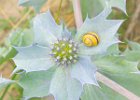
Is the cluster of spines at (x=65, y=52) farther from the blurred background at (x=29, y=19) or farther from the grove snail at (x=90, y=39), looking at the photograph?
the blurred background at (x=29, y=19)

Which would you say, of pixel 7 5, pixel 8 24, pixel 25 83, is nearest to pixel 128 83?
pixel 25 83

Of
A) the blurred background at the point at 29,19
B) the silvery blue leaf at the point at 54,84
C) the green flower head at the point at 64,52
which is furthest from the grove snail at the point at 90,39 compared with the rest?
the blurred background at the point at 29,19

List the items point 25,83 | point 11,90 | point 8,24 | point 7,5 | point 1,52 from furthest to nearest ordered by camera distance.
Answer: point 7,5 → point 8,24 → point 11,90 → point 1,52 → point 25,83

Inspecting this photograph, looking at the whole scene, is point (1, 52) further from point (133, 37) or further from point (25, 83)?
point (133, 37)

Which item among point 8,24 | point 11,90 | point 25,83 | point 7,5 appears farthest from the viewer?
point 7,5

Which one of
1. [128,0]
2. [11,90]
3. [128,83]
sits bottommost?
[11,90]

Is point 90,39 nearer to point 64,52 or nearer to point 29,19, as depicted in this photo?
point 64,52

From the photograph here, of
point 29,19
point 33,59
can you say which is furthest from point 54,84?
point 29,19
